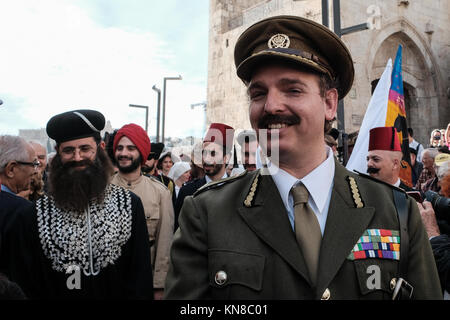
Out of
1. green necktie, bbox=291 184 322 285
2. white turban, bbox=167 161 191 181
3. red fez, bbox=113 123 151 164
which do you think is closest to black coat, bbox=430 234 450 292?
green necktie, bbox=291 184 322 285

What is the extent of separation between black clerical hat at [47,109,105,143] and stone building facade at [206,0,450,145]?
34.0 ft

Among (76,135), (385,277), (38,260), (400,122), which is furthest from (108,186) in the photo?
(400,122)

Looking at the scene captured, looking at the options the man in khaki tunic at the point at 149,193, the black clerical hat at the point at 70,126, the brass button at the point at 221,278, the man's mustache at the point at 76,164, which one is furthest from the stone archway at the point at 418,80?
the brass button at the point at 221,278

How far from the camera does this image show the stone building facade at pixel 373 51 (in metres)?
12.6

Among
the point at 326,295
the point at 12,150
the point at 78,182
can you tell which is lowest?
the point at 326,295

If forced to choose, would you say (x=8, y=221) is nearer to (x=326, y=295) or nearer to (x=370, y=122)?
(x=326, y=295)

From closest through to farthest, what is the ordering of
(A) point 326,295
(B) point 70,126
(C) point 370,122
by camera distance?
(A) point 326,295 < (B) point 70,126 < (C) point 370,122

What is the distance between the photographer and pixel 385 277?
151 centimetres

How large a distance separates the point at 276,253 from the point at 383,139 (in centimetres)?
305

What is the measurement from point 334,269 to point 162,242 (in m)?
2.66

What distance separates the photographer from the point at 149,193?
4184 mm

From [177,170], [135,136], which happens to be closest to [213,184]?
[135,136]

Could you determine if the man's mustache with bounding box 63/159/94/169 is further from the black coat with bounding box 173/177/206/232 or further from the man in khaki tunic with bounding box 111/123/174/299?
the black coat with bounding box 173/177/206/232
